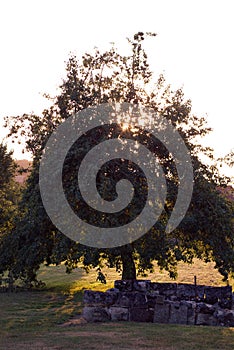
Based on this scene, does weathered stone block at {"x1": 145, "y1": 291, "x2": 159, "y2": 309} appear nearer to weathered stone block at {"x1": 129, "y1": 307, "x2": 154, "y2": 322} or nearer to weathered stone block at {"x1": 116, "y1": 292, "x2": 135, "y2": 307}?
weathered stone block at {"x1": 129, "y1": 307, "x2": 154, "y2": 322}

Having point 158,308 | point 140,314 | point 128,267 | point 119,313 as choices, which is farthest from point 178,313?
point 128,267

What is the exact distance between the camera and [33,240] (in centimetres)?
2981

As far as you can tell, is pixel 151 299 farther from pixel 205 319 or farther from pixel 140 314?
pixel 205 319

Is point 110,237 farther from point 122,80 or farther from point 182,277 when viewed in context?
point 182,277

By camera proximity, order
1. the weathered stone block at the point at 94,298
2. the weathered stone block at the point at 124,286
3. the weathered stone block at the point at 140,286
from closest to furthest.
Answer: the weathered stone block at the point at 94,298
the weathered stone block at the point at 124,286
the weathered stone block at the point at 140,286

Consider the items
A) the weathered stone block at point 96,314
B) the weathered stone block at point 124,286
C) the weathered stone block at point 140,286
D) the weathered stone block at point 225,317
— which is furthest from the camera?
the weathered stone block at point 140,286

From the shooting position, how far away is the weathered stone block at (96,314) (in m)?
20.3

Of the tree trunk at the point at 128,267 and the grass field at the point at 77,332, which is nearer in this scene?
the grass field at the point at 77,332

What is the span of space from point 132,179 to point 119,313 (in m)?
7.34

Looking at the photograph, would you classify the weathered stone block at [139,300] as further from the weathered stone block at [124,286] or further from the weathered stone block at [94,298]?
the weathered stone block at [124,286]

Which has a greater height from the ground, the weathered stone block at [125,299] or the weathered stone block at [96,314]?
the weathered stone block at [125,299]

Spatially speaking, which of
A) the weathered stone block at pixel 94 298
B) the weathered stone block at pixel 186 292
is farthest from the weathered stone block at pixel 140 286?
the weathered stone block at pixel 94 298

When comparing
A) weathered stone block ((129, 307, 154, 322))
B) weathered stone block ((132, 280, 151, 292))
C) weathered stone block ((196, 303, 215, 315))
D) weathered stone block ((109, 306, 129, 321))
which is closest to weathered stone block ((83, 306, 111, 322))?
weathered stone block ((109, 306, 129, 321))

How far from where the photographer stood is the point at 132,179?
26.0 meters
